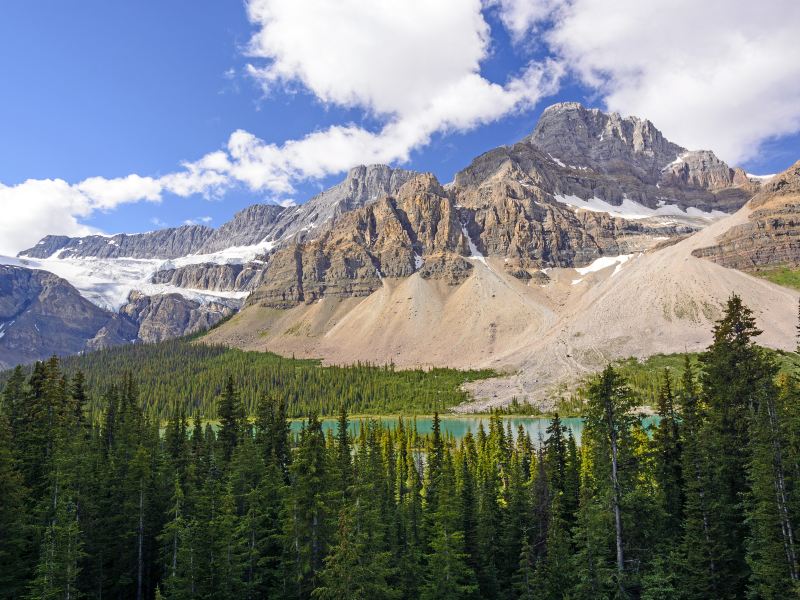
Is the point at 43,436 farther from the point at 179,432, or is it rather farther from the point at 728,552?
the point at 728,552

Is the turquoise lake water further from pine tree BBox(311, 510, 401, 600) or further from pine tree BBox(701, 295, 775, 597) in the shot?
pine tree BBox(311, 510, 401, 600)

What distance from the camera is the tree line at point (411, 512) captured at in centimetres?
2845

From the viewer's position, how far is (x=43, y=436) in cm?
4466

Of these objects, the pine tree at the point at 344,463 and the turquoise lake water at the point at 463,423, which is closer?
the pine tree at the point at 344,463

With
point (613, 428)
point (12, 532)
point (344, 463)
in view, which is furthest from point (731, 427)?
point (12, 532)

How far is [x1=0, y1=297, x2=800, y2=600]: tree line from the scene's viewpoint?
28.5 m

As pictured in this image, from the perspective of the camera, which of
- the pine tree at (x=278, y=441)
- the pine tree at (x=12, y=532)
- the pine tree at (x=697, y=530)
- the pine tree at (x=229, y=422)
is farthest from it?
the pine tree at (x=229, y=422)

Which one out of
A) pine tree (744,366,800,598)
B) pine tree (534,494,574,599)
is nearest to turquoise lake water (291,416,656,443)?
pine tree (534,494,574,599)

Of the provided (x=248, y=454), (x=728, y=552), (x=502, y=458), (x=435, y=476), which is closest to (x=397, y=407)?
(x=502, y=458)

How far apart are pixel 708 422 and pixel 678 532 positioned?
8.27m

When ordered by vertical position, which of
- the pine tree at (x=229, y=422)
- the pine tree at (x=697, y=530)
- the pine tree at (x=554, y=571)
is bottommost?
the pine tree at (x=554, y=571)

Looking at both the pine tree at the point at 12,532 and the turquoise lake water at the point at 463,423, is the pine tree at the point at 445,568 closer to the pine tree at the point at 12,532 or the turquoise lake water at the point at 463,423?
the pine tree at the point at 12,532

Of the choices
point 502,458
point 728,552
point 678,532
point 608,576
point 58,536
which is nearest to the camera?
point 608,576

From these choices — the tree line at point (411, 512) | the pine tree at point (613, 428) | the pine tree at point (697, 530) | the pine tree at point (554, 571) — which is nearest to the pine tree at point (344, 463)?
the tree line at point (411, 512)
